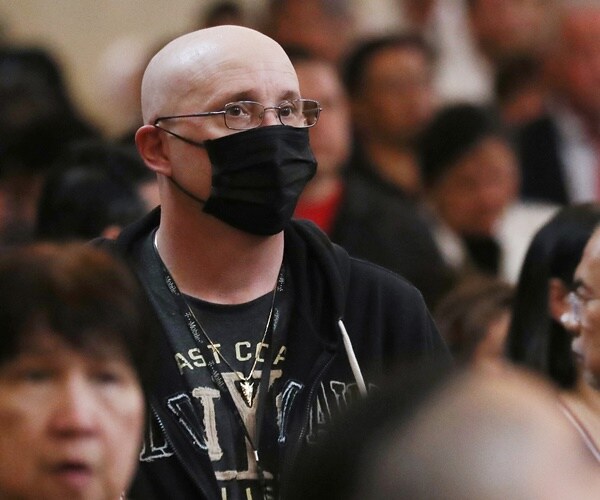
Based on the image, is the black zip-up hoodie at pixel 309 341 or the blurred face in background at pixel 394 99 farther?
the blurred face in background at pixel 394 99

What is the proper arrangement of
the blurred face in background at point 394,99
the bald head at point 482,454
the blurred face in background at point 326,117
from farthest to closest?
1. the blurred face in background at point 394,99
2. the blurred face in background at point 326,117
3. the bald head at point 482,454

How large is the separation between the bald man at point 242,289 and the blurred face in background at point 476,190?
3.17 meters

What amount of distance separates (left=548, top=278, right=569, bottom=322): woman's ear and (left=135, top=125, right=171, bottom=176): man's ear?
3.44 ft

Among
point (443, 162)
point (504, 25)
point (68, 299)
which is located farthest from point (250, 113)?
point (504, 25)

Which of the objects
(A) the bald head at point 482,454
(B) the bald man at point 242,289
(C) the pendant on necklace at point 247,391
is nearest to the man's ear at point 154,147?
(B) the bald man at point 242,289

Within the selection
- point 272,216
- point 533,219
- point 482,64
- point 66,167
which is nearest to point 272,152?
point 272,216

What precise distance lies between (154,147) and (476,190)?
3341mm

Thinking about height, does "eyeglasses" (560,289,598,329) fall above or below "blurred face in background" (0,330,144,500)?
below

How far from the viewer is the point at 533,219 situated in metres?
7.18

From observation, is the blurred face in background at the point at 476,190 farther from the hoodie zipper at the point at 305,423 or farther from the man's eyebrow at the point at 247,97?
the hoodie zipper at the point at 305,423

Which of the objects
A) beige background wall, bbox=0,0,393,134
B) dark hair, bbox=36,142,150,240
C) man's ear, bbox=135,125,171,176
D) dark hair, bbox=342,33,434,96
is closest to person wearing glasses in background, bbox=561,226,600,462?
man's ear, bbox=135,125,171,176

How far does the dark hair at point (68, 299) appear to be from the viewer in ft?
8.34

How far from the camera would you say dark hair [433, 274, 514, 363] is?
4.98 m

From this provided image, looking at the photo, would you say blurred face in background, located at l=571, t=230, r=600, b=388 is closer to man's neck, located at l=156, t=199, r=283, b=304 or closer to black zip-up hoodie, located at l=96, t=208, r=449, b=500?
black zip-up hoodie, located at l=96, t=208, r=449, b=500
